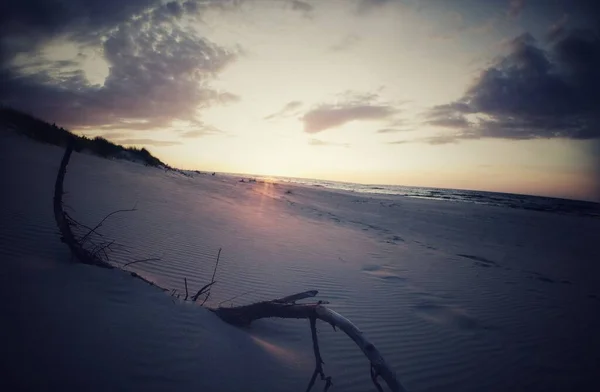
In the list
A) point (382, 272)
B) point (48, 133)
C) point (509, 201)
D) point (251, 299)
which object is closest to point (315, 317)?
point (251, 299)

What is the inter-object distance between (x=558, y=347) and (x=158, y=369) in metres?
5.20

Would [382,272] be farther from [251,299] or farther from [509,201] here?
[509,201]

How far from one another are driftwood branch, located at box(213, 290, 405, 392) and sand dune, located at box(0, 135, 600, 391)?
0.17m

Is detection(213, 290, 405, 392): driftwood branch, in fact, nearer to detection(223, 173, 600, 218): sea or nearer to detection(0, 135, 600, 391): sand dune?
detection(0, 135, 600, 391): sand dune

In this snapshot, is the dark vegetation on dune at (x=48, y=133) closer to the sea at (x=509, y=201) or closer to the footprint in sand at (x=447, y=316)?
the footprint in sand at (x=447, y=316)

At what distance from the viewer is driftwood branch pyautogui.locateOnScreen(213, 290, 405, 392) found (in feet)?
5.65

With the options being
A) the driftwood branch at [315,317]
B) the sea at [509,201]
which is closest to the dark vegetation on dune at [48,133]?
the driftwood branch at [315,317]

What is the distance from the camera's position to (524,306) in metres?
5.47

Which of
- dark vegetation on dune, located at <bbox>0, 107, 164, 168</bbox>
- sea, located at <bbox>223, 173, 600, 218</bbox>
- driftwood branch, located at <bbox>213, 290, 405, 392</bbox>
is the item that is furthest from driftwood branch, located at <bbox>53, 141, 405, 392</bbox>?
sea, located at <bbox>223, 173, 600, 218</bbox>

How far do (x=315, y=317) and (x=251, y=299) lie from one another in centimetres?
216

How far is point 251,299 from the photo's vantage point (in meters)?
4.09

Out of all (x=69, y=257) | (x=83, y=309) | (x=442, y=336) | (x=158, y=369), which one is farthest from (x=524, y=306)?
(x=69, y=257)

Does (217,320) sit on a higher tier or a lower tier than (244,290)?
higher

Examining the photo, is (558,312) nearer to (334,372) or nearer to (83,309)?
(334,372)
